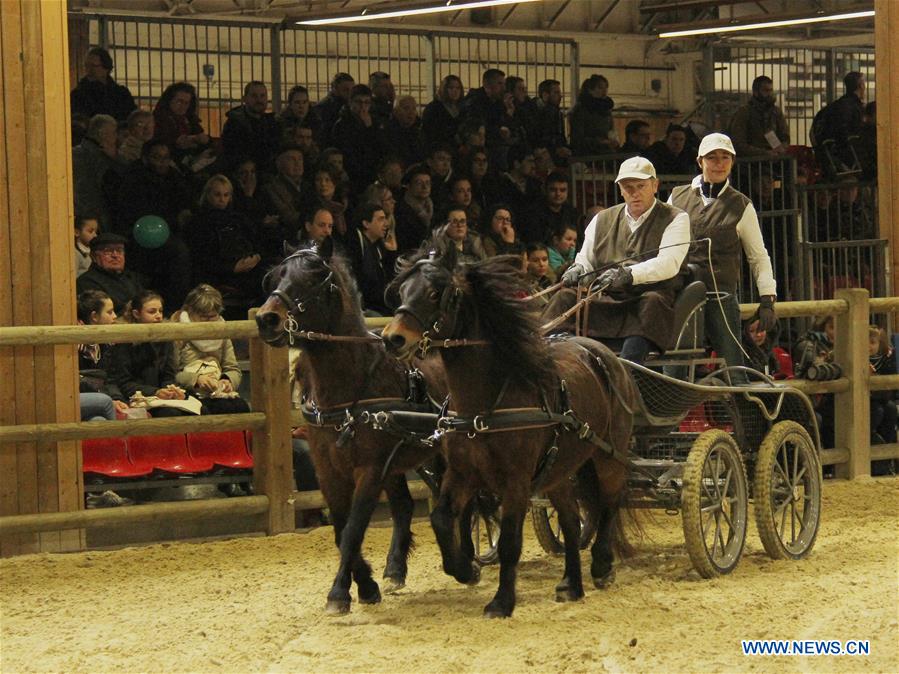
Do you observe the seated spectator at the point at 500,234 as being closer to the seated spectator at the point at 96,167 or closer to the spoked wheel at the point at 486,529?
the seated spectator at the point at 96,167

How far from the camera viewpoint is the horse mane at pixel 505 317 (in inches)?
220

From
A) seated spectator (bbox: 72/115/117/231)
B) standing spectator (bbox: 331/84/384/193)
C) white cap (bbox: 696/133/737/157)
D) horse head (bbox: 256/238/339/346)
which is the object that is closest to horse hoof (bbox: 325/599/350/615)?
horse head (bbox: 256/238/339/346)

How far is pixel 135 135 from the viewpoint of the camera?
10328 mm

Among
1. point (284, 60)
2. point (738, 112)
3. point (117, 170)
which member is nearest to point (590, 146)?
point (738, 112)

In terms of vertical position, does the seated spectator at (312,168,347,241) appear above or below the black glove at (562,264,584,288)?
above

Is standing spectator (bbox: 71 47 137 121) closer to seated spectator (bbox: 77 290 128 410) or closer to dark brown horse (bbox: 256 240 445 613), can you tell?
seated spectator (bbox: 77 290 128 410)

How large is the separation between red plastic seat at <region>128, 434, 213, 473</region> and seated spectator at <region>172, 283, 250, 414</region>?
26 centimetres

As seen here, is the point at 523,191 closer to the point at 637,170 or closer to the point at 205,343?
the point at 205,343

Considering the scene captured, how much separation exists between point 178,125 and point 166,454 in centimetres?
382

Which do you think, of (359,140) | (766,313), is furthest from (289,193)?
(766,313)

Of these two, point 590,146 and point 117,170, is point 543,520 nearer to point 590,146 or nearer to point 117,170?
point 117,170

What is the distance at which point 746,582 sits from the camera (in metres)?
6.38

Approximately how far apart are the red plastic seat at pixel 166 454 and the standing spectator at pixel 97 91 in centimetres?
361

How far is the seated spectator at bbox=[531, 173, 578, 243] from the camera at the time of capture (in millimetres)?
11797
